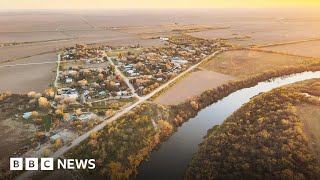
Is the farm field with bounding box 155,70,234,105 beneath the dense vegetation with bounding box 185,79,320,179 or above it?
above

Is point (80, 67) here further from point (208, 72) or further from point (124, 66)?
point (208, 72)

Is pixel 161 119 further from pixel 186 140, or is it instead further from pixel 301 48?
pixel 301 48

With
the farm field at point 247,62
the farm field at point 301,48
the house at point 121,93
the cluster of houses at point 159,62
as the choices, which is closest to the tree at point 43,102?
the house at point 121,93

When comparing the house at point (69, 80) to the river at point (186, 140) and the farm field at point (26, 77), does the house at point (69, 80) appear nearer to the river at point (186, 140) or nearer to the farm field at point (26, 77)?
the farm field at point (26, 77)

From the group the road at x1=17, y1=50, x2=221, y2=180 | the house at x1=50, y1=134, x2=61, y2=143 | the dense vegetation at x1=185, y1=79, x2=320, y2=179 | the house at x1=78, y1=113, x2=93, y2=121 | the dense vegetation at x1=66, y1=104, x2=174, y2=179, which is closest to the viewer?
the dense vegetation at x1=185, y1=79, x2=320, y2=179

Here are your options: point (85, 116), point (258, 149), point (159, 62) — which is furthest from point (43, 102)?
point (159, 62)

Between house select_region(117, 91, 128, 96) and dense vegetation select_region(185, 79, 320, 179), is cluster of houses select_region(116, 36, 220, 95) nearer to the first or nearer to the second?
house select_region(117, 91, 128, 96)

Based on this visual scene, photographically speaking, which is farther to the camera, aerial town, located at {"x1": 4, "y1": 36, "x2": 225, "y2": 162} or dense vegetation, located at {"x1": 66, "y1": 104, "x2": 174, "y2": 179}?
aerial town, located at {"x1": 4, "y1": 36, "x2": 225, "y2": 162}

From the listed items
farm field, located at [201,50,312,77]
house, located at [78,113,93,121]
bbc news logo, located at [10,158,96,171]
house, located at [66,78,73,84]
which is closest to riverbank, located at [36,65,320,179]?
bbc news logo, located at [10,158,96,171]
